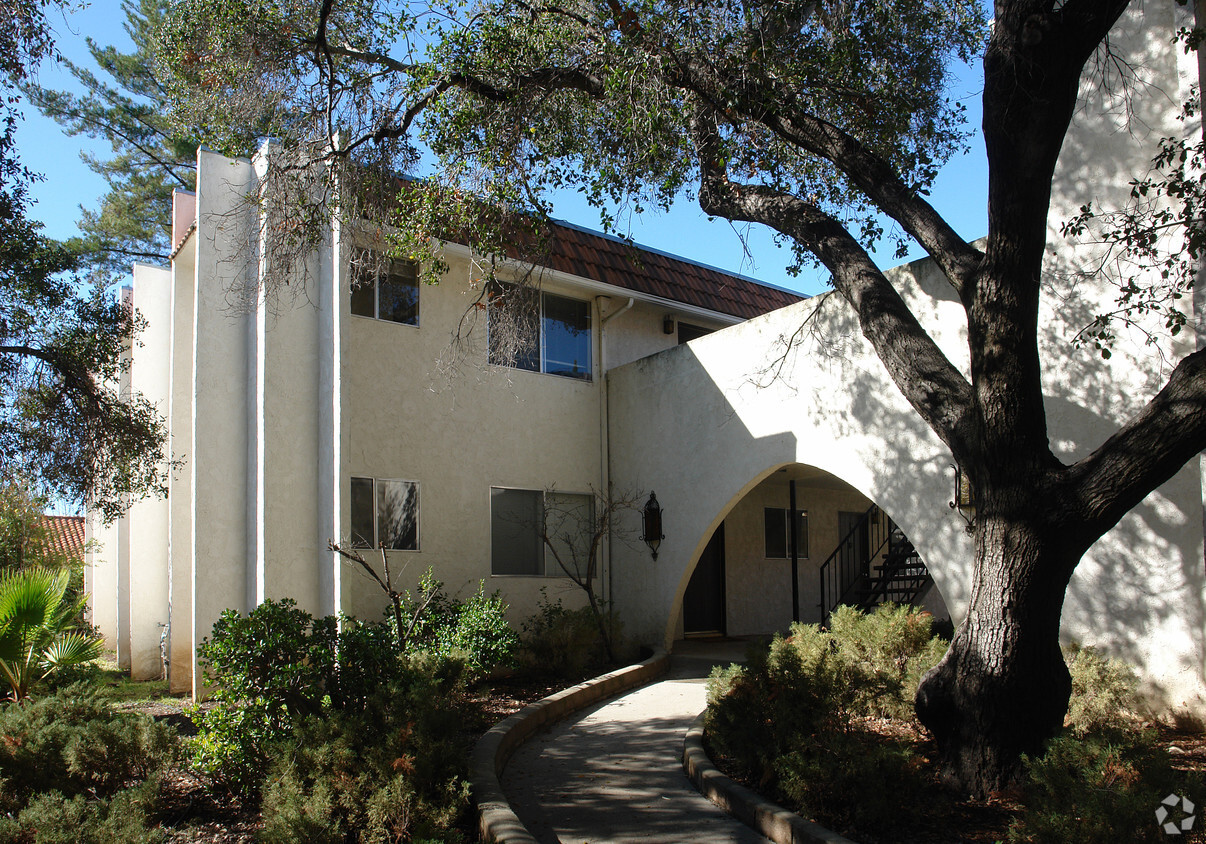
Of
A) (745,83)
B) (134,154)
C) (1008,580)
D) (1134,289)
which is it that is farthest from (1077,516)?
(134,154)

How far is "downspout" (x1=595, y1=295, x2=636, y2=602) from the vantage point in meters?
14.2

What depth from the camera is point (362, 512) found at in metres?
11.6

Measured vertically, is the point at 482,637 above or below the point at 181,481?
below

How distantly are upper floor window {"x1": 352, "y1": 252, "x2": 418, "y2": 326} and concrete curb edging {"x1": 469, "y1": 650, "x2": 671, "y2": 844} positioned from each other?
219 inches

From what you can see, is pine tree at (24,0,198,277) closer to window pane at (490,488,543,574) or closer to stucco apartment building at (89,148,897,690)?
stucco apartment building at (89,148,897,690)

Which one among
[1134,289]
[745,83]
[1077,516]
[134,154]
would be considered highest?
[134,154]

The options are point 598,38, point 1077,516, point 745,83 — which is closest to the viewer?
point 1077,516

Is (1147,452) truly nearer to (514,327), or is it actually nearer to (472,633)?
(472,633)

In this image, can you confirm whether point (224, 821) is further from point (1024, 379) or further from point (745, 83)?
point (745, 83)

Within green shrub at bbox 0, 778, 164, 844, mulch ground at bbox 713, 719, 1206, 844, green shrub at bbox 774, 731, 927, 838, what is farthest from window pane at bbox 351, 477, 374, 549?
green shrub at bbox 774, 731, 927, 838

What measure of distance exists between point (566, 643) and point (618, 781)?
13.1 ft

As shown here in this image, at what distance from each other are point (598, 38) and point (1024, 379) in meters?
4.84

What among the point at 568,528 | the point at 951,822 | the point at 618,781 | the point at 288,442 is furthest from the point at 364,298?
the point at 951,822

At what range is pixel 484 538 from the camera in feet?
41.9
